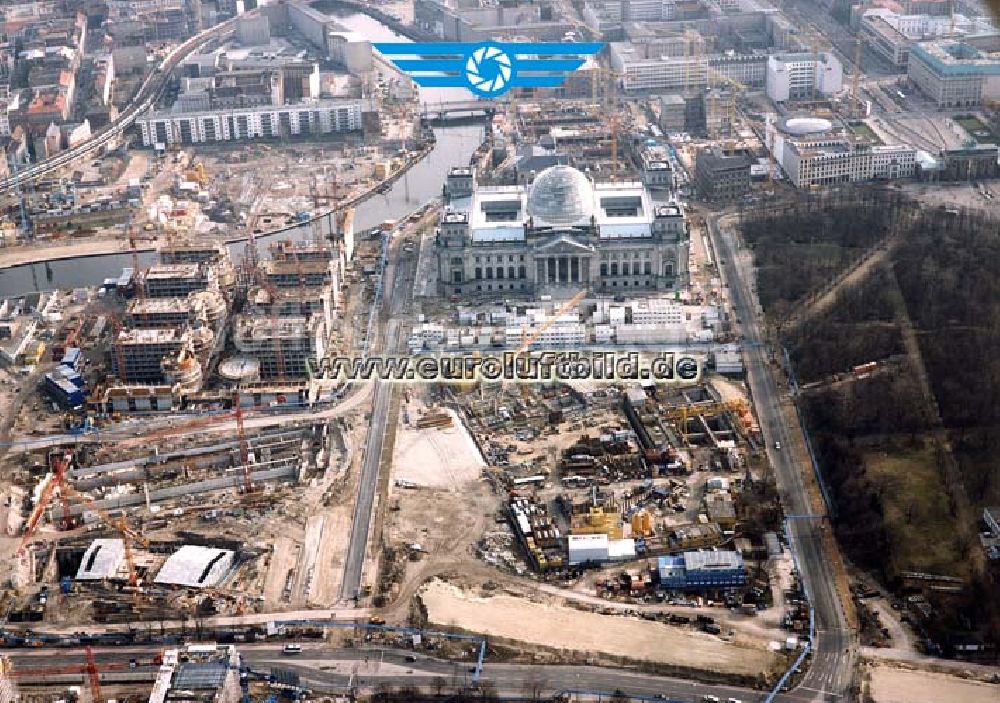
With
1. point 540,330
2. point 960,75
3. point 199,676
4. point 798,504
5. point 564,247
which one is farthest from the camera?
point 960,75

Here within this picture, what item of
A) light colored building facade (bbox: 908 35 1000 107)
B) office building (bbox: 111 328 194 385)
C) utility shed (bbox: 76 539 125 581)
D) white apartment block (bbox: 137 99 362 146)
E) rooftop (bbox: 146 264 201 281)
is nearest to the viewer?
utility shed (bbox: 76 539 125 581)

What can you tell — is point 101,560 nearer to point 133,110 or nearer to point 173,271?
point 173,271

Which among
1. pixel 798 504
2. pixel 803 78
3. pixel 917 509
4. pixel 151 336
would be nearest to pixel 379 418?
pixel 151 336

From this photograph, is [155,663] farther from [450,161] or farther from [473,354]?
[450,161]

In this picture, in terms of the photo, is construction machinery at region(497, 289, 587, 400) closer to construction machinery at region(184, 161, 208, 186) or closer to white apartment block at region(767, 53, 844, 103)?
construction machinery at region(184, 161, 208, 186)

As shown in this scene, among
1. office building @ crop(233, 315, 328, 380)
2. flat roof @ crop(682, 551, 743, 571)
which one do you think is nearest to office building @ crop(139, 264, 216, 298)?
office building @ crop(233, 315, 328, 380)

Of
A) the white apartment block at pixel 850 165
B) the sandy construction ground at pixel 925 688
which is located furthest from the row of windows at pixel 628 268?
the sandy construction ground at pixel 925 688

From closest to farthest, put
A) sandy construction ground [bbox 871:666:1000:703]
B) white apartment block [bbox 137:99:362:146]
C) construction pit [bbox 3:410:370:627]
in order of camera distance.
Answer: sandy construction ground [bbox 871:666:1000:703] < construction pit [bbox 3:410:370:627] < white apartment block [bbox 137:99:362:146]
